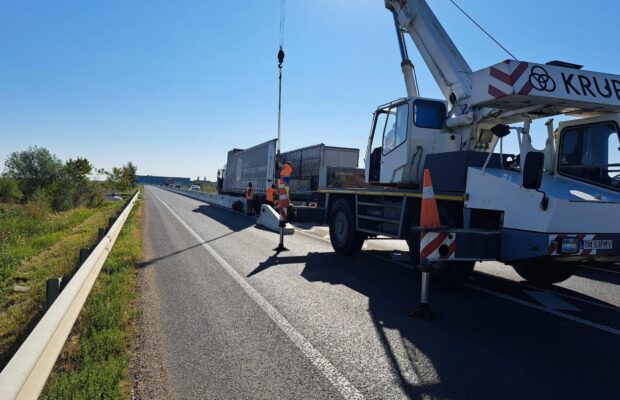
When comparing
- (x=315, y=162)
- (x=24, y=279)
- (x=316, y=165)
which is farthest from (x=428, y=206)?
(x=315, y=162)

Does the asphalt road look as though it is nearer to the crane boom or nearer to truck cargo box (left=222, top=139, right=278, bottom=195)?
the crane boom

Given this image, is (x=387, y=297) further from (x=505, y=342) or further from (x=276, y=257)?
(x=276, y=257)

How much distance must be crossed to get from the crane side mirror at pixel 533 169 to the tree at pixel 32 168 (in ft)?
223

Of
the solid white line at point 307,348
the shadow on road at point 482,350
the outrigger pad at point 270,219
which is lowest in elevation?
the solid white line at point 307,348

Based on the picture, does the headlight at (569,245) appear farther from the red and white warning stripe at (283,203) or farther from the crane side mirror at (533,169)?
the red and white warning stripe at (283,203)

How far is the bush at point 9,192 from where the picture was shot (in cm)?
5609

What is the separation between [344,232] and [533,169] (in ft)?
17.2

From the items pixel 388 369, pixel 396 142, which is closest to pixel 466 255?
pixel 388 369

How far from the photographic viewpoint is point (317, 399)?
304 cm

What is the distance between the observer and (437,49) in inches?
380

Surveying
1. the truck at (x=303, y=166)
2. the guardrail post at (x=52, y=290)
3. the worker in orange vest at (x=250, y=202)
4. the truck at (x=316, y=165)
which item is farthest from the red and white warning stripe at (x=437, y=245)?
the worker in orange vest at (x=250, y=202)

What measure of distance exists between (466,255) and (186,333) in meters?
3.54

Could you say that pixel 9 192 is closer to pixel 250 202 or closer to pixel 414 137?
pixel 250 202

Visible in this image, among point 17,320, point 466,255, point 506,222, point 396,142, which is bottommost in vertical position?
point 17,320
